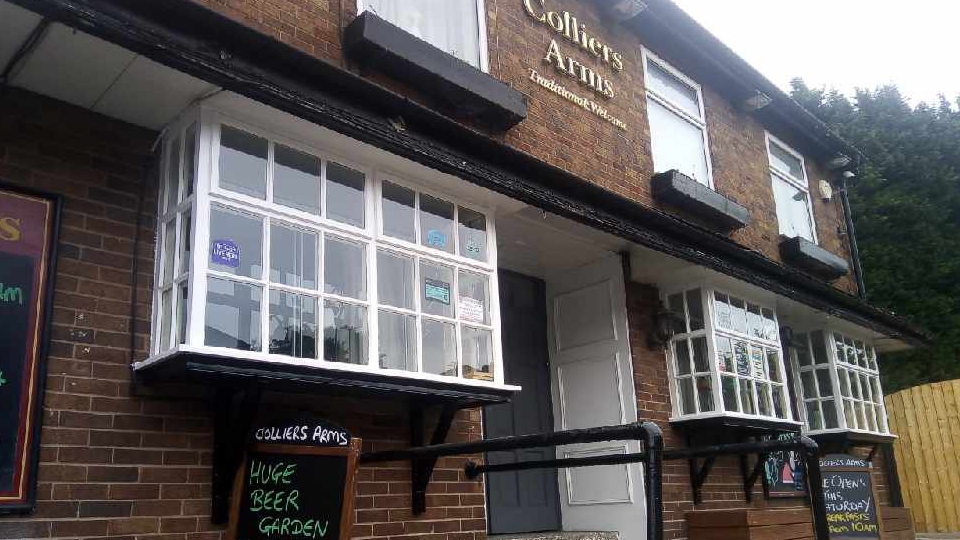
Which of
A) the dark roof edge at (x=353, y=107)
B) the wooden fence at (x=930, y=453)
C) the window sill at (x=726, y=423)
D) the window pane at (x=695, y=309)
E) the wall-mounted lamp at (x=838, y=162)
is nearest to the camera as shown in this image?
the dark roof edge at (x=353, y=107)

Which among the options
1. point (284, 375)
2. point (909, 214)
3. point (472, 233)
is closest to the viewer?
point (284, 375)

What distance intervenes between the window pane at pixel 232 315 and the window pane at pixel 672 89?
544 cm

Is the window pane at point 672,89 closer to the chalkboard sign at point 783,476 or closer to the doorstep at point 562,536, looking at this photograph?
the chalkboard sign at point 783,476

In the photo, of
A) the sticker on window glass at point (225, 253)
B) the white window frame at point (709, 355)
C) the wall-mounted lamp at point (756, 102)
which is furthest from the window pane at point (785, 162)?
the sticker on window glass at point (225, 253)

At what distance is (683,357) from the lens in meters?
7.07

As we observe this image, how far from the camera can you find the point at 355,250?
4.35m

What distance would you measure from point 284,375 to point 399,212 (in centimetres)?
139

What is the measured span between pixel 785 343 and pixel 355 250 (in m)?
6.03

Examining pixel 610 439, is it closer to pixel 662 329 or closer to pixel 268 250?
pixel 268 250

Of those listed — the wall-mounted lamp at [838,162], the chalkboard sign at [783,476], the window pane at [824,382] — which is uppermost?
the wall-mounted lamp at [838,162]

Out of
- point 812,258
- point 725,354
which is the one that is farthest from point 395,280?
point 812,258

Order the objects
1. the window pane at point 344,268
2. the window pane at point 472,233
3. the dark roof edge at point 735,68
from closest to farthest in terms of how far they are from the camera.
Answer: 1. the window pane at point 344,268
2. the window pane at point 472,233
3. the dark roof edge at point 735,68

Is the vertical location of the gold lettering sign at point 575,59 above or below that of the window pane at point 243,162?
above

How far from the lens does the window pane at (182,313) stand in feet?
12.0
